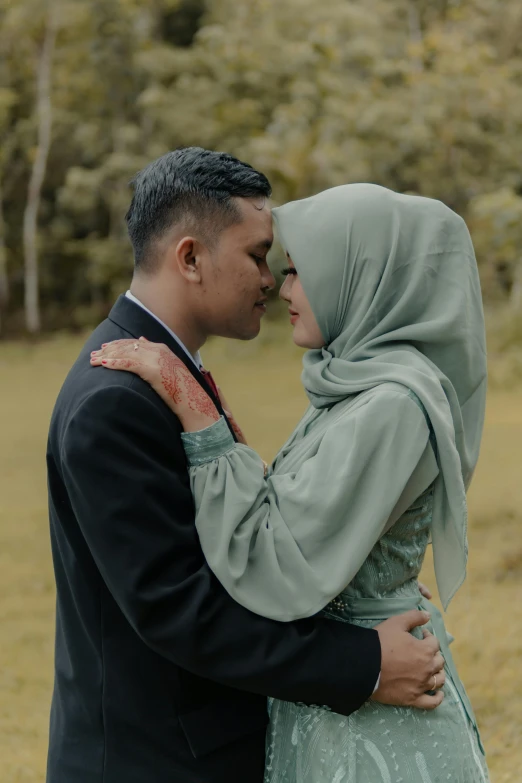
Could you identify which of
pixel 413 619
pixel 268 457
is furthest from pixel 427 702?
pixel 268 457

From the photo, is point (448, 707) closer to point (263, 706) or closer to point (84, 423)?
point (263, 706)

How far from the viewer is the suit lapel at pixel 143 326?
1.88m

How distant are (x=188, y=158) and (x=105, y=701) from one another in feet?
3.29

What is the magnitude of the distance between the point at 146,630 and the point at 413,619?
0.50m

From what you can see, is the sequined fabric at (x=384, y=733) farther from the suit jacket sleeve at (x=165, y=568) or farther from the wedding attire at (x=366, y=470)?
the suit jacket sleeve at (x=165, y=568)

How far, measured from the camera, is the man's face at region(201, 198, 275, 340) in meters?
1.93

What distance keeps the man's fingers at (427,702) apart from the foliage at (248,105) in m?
14.3

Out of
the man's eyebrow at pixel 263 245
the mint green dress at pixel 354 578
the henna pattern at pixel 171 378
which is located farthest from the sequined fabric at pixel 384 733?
the man's eyebrow at pixel 263 245

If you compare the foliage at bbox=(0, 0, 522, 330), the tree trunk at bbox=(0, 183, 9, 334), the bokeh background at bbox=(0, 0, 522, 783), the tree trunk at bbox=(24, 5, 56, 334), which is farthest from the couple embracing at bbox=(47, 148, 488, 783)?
the tree trunk at bbox=(0, 183, 9, 334)

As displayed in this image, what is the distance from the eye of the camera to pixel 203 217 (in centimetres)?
190

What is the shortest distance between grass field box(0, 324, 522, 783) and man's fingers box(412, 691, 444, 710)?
2128 millimetres

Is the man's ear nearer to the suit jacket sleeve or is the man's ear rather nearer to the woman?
the woman

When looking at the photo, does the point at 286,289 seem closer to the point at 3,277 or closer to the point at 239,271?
the point at 239,271

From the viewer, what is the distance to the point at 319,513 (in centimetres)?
169
